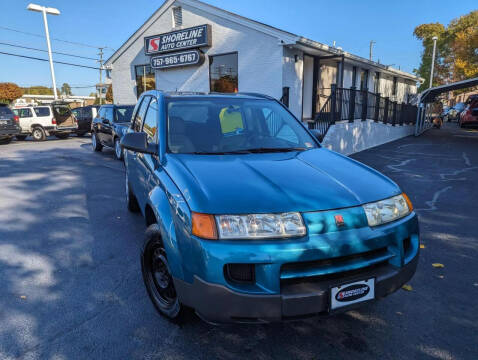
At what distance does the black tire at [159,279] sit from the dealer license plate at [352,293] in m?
1.04

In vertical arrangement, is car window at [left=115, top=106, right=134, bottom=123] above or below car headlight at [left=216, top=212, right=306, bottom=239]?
above

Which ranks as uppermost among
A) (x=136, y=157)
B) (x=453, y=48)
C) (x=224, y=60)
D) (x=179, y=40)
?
(x=453, y=48)

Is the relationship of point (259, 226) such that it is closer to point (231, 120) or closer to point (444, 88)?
point (231, 120)

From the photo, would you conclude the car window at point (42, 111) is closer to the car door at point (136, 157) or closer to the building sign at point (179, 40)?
the building sign at point (179, 40)

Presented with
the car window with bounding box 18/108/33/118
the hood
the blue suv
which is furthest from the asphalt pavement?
the car window with bounding box 18/108/33/118

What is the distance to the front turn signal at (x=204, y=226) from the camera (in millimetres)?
1891

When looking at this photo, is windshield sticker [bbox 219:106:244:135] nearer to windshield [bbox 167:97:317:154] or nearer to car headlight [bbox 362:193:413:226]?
windshield [bbox 167:97:317:154]

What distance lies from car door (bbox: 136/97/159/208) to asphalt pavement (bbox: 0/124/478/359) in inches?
35.0

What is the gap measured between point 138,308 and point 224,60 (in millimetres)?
13427

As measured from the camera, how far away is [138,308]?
2.68m

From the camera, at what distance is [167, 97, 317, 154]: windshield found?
2.96m

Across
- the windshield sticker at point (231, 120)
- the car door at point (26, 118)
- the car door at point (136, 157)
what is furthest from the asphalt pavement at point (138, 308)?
the car door at point (26, 118)

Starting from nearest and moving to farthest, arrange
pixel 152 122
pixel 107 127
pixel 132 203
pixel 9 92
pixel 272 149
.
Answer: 1. pixel 272 149
2. pixel 152 122
3. pixel 132 203
4. pixel 107 127
5. pixel 9 92

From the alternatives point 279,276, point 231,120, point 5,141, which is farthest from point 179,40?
point 279,276
